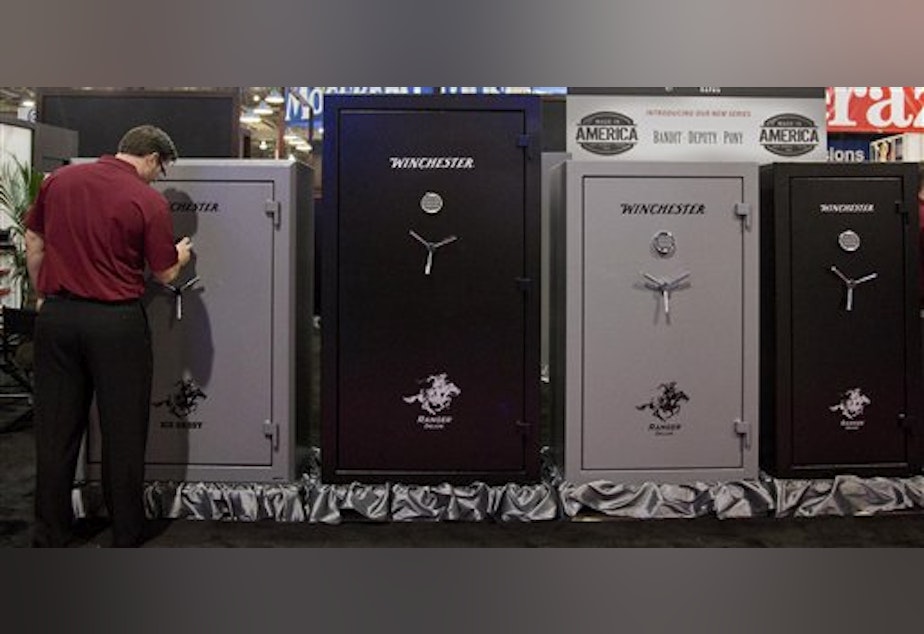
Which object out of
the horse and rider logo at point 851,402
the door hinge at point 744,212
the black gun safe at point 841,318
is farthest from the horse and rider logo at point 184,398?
the horse and rider logo at point 851,402

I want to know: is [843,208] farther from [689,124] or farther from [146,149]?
[689,124]

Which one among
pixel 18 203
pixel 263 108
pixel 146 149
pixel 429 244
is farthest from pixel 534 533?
pixel 263 108

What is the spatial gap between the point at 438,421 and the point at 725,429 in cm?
134

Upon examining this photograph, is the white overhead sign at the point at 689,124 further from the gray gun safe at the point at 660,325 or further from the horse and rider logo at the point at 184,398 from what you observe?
the horse and rider logo at the point at 184,398

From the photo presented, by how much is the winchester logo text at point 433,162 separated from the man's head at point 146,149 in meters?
0.96

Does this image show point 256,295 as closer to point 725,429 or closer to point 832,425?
point 725,429

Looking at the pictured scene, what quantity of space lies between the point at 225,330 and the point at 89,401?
0.64 meters

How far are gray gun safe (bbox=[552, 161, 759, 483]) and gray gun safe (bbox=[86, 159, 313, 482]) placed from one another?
51.8 inches

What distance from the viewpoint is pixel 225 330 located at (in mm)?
3594

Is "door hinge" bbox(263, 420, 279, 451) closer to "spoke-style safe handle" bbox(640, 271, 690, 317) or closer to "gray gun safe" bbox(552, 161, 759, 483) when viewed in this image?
"gray gun safe" bbox(552, 161, 759, 483)

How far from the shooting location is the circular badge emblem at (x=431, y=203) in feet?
11.6

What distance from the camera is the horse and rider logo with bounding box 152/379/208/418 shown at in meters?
3.59

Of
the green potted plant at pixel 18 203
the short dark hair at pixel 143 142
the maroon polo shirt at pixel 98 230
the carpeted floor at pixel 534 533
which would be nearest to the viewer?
the maroon polo shirt at pixel 98 230

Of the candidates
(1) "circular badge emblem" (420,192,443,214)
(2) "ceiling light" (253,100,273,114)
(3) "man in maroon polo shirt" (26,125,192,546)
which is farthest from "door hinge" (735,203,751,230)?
(2) "ceiling light" (253,100,273,114)
